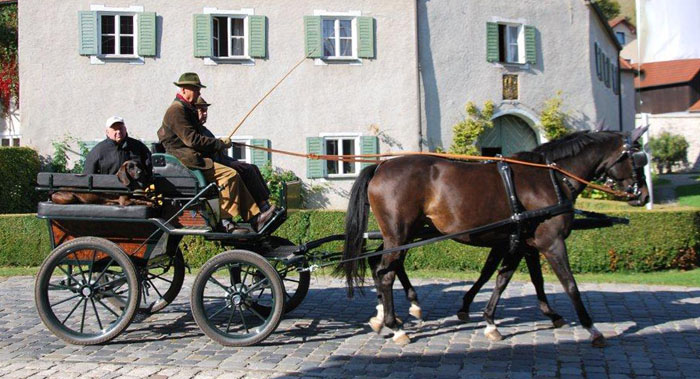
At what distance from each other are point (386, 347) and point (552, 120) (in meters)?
15.3

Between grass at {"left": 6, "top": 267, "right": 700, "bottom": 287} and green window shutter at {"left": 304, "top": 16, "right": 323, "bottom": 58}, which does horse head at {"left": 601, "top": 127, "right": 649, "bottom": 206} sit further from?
green window shutter at {"left": 304, "top": 16, "right": 323, "bottom": 58}

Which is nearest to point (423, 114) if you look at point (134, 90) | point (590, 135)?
point (134, 90)

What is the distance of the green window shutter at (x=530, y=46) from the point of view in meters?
20.1

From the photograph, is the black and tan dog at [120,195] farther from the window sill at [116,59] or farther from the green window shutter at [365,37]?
the green window shutter at [365,37]

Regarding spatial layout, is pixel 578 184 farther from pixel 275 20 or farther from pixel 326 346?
pixel 275 20

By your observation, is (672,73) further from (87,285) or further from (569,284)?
(87,285)

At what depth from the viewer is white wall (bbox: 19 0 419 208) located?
17.6m

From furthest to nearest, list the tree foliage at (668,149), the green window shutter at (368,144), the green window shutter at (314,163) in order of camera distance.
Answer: the tree foliage at (668,149), the green window shutter at (368,144), the green window shutter at (314,163)

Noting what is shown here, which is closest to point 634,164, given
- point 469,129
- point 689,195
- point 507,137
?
point 469,129

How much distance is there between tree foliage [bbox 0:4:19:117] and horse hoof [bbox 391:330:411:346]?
53.4ft

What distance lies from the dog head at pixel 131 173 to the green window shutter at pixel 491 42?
1502cm

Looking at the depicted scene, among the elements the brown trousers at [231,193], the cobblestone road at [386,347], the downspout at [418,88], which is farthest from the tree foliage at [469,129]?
the brown trousers at [231,193]

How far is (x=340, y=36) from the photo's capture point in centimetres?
1872

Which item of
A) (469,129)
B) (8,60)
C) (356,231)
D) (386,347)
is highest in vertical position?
(8,60)
